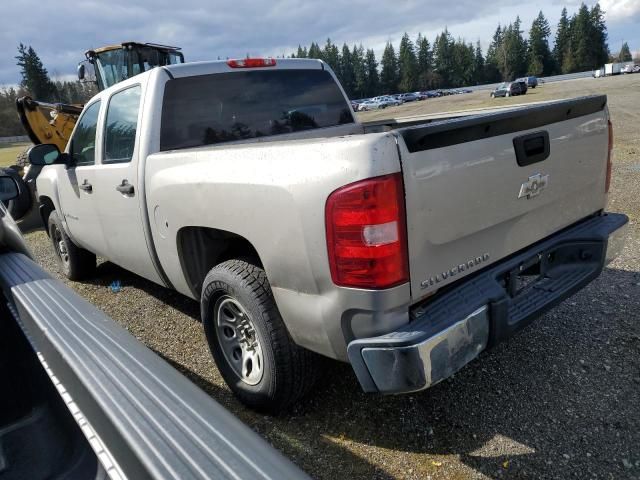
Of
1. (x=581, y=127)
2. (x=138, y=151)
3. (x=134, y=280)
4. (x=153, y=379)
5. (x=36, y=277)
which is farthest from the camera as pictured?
(x=134, y=280)

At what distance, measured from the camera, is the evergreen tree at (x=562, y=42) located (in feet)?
316

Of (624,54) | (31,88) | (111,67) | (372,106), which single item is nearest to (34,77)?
(31,88)

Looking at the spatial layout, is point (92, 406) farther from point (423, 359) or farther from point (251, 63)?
point (251, 63)

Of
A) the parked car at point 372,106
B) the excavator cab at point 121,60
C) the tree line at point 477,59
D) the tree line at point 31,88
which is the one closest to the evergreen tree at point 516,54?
the tree line at point 477,59

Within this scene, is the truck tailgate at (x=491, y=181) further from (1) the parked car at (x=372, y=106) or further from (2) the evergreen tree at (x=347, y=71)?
(2) the evergreen tree at (x=347, y=71)

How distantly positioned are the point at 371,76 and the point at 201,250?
111 m

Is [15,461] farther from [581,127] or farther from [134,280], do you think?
[134,280]

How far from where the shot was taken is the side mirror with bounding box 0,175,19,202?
3.17 m

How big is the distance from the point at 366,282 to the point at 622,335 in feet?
7.62

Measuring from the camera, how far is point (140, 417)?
1209mm

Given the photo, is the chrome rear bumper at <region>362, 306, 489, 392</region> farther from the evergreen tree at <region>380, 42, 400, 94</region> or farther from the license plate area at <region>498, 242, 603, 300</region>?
the evergreen tree at <region>380, 42, 400, 94</region>

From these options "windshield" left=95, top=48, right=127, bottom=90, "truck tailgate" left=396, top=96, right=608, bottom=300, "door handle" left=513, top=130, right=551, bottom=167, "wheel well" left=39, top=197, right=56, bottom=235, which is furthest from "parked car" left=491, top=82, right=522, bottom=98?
"door handle" left=513, top=130, right=551, bottom=167

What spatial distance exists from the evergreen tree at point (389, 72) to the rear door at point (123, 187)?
107 meters

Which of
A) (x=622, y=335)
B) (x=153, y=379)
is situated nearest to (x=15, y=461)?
(x=153, y=379)
